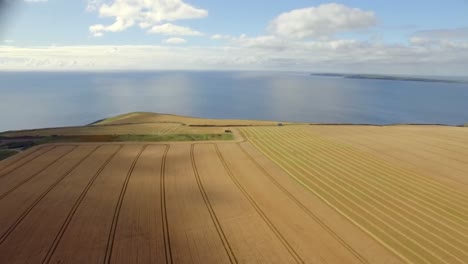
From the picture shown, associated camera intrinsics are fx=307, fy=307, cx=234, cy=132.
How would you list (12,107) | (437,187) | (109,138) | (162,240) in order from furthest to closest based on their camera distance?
(12,107)
(109,138)
(437,187)
(162,240)

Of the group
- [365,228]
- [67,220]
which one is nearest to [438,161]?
[365,228]

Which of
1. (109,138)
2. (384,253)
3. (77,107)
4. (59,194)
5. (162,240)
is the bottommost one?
(384,253)

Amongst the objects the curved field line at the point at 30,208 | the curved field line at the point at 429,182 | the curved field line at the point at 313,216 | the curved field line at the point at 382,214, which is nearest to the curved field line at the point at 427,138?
the curved field line at the point at 429,182

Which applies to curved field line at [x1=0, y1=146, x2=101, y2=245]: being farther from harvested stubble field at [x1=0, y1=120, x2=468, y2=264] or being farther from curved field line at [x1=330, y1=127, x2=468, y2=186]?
curved field line at [x1=330, y1=127, x2=468, y2=186]

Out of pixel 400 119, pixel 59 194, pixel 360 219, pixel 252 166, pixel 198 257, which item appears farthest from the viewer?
pixel 400 119

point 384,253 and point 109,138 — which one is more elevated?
point 109,138

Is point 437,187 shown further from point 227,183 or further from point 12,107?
point 12,107

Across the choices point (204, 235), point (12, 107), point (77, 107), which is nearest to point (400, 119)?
point (204, 235)

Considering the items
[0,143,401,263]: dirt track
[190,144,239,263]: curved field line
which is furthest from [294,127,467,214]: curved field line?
[190,144,239,263]: curved field line
